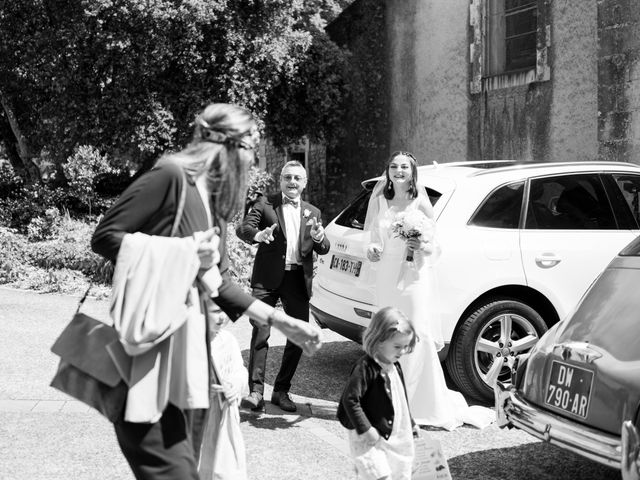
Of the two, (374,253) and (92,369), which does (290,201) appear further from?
(92,369)

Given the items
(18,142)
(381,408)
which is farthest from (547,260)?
(18,142)

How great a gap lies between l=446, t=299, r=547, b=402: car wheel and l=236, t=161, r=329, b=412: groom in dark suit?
123 centimetres

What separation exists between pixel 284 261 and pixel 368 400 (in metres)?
2.52

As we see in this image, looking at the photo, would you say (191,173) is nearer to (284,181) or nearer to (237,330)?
(284,181)

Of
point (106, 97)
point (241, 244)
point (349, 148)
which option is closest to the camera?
point (241, 244)

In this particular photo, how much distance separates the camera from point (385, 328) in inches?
161

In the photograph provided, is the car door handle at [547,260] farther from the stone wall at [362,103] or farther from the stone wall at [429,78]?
the stone wall at [362,103]

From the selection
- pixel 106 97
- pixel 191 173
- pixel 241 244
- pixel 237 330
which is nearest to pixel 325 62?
pixel 106 97

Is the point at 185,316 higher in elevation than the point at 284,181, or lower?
lower

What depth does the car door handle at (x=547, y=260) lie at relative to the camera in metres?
6.63

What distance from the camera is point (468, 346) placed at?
6.46 metres

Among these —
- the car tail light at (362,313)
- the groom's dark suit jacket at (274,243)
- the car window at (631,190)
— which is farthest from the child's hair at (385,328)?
the car window at (631,190)

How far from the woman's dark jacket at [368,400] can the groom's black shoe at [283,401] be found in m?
2.29

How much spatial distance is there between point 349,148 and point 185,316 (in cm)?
1708
